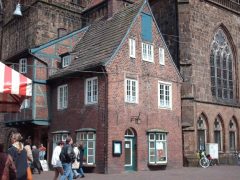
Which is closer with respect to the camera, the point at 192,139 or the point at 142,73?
the point at 142,73

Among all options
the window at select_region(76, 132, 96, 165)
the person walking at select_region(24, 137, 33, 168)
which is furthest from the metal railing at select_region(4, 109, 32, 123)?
the person walking at select_region(24, 137, 33, 168)

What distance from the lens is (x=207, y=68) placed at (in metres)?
30.6

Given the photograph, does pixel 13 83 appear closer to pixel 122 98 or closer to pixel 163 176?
pixel 163 176

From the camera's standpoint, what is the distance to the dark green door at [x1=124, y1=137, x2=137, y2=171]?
22688 millimetres

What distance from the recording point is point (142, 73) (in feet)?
79.5

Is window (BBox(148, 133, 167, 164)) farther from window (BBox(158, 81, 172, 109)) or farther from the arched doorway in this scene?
window (BBox(158, 81, 172, 109))

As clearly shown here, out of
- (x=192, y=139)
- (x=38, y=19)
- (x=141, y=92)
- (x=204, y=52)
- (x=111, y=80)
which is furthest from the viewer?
(x=38, y=19)

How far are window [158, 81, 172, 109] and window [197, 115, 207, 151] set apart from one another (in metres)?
4.50

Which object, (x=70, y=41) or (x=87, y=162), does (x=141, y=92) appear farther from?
(x=70, y=41)

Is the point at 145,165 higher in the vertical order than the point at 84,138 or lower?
lower

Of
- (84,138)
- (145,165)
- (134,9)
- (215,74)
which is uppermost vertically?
(134,9)

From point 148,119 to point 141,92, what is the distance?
1.69 metres

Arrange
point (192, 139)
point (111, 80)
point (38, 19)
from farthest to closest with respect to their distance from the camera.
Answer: point (38, 19) → point (192, 139) → point (111, 80)

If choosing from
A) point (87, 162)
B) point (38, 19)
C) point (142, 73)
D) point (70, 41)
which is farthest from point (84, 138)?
point (38, 19)
